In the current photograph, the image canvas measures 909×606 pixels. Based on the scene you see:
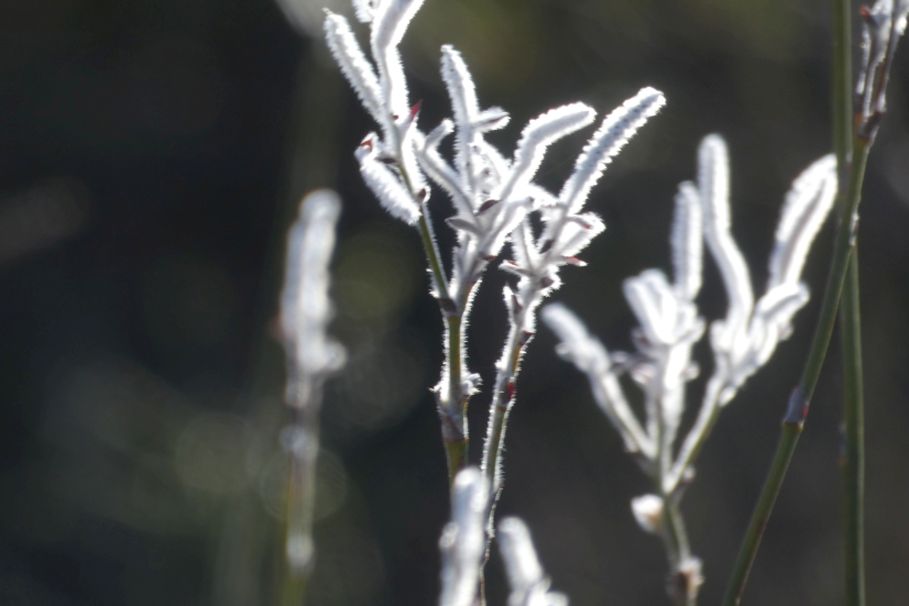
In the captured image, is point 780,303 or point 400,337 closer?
point 780,303

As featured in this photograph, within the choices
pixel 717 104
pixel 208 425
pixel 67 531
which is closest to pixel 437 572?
pixel 208 425

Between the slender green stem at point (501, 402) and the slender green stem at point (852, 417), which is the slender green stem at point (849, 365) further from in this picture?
the slender green stem at point (501, 402)

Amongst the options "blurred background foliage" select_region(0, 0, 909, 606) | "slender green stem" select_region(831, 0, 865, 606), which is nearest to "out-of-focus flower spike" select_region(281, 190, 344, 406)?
"slender green stem" select_region(831, 0, 865, 606)

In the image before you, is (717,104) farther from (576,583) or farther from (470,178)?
(470,178)

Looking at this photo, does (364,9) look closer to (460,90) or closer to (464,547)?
(460,90)

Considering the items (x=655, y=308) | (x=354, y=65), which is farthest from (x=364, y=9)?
(x=655, y=308)

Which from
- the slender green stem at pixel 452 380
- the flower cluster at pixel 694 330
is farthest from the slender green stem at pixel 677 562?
the slender green stem at pixel 452 380
